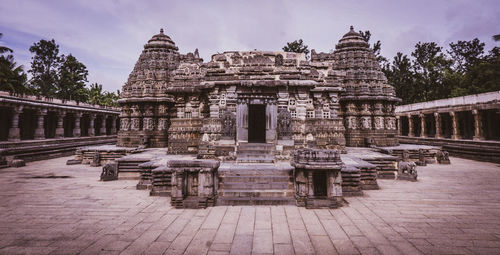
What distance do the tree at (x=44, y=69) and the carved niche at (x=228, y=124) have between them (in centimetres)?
Result: 4105

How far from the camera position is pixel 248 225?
5531mm

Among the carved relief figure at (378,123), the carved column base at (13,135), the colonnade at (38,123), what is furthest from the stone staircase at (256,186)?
the colonnade at (38,123)

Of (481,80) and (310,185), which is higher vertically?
(481,80)

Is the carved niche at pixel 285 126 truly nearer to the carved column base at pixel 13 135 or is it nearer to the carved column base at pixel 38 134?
the carved column base at pixel 13 135

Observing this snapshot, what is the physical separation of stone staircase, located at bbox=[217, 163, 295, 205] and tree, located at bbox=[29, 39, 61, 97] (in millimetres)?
44015

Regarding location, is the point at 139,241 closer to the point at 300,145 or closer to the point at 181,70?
the point at 300,145

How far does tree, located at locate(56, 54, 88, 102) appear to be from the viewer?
3706 centimetres

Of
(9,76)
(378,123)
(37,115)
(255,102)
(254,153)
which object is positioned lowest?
(254,153)

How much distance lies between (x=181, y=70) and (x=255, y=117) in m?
6.07

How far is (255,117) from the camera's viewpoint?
1564cm

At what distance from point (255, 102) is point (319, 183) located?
5.62m

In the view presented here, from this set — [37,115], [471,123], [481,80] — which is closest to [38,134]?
[37,115]

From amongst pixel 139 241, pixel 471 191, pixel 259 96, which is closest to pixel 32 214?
pixel 139 241

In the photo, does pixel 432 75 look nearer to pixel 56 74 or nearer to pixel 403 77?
pixel 403 77
